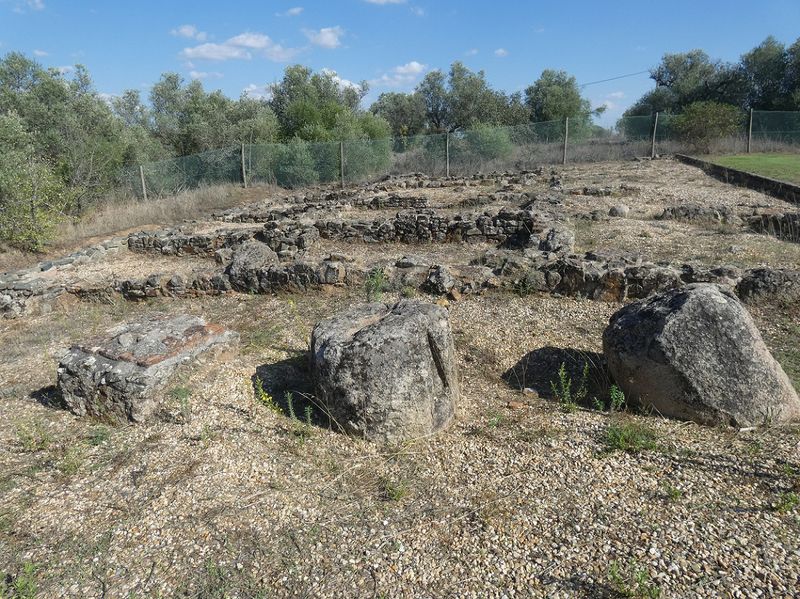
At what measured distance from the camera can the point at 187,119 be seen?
28.5 m

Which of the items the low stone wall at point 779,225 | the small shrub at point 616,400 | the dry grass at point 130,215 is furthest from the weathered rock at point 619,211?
the dry grass at point 130,215

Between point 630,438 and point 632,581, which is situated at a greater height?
point 630,438

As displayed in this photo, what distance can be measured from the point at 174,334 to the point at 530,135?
82.1 feet

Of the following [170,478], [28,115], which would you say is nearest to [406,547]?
[170,478]

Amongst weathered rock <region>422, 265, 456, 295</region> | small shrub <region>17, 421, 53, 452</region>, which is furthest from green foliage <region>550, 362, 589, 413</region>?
small shrub <region>17, 421, 53, 452</region>

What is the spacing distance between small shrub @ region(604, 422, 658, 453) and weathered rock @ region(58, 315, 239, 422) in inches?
145

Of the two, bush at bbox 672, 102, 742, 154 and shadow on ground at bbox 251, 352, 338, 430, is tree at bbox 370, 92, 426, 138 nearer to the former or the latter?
bush at bbox 672, 102, 742, 154

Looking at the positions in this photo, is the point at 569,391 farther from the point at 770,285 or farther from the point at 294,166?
the point at 294,166

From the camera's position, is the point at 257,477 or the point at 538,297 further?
the point at 538,297

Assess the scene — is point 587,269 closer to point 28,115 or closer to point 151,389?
point 151,389


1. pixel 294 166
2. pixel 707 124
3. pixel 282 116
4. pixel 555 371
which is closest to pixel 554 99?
pixel 707 124

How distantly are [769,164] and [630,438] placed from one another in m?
20.8

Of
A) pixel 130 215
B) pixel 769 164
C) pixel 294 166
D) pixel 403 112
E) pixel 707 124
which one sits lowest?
pixel 130 215

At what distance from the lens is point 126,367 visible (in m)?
4.56
